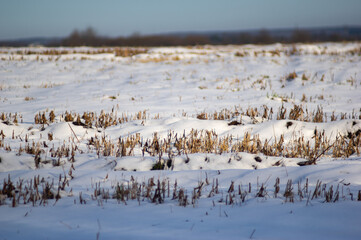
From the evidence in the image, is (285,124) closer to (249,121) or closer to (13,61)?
(249,121)

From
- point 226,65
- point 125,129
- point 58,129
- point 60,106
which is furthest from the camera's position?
point 226,65

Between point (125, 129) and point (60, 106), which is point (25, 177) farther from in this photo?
point (60, 106)

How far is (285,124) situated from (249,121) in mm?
765

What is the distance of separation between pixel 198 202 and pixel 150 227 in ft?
2.21

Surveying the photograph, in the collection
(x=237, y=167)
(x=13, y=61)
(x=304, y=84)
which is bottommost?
(x=237, y=167)

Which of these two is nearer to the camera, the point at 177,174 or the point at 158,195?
the point at 158,195

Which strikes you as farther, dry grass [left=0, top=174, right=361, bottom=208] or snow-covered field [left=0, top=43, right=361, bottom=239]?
dry grass [left=0, top=174, right=361, bottom=208]

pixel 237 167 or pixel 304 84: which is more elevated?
pixel 304 84

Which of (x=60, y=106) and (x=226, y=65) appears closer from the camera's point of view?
(x=60, y=106)

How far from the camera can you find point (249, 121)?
626 cm

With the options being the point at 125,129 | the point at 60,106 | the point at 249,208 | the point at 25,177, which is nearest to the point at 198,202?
the point at 249,208

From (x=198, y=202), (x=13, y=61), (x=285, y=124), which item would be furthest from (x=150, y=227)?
(x=13, y=61)

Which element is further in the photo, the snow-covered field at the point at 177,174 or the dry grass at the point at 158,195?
the dry grass at the point at 158,195

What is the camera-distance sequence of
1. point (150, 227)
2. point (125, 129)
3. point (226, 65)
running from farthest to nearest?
1. point (226, 65)
2. point (125, 129)
3. point (150, 227)
